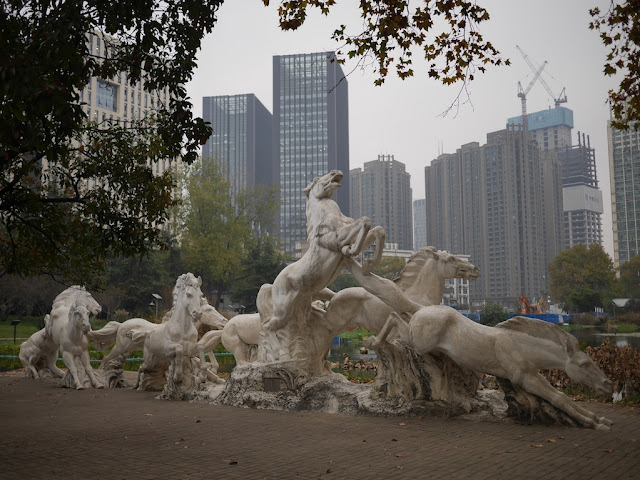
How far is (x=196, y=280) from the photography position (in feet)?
34.4

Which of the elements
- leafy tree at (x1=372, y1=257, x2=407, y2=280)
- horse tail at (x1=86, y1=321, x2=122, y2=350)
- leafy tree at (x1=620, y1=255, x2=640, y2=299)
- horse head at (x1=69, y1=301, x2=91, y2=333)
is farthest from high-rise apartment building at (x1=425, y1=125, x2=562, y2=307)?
horse head at (x1=69, y1=301, x2=91, y2=333)

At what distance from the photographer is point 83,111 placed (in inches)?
256

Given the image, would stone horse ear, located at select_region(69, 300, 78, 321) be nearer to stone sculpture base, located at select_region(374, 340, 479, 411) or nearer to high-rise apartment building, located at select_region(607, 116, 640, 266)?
stone sculpture base, located at select_region(374, 340, 479, 411)

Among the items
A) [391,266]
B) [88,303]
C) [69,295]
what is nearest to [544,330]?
[88,303]

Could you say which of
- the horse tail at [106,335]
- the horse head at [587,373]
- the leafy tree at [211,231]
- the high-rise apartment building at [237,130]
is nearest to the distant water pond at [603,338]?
the horse head at [587,373]

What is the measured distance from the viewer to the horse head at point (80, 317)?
39.1 feet

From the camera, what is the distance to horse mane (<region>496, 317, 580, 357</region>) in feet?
23.2

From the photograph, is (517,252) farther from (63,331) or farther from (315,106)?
(63,331)

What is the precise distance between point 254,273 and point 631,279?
106ft

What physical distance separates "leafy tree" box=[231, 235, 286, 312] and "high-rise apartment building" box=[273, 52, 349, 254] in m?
38.5

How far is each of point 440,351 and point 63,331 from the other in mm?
8285

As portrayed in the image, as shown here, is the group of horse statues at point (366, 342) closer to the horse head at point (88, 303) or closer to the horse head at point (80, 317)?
the horse head at point (80, 317)

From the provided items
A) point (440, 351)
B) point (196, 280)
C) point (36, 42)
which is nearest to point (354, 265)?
point (440, 351)

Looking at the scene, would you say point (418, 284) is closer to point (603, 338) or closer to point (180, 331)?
point (180, 331)
